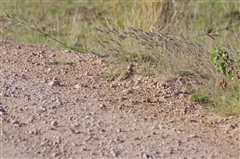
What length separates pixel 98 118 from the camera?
4258 mm

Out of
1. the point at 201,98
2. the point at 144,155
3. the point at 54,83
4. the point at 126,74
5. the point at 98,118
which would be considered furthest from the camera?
the point at 126,74

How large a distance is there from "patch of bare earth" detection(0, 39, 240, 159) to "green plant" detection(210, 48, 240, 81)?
36 centimetres

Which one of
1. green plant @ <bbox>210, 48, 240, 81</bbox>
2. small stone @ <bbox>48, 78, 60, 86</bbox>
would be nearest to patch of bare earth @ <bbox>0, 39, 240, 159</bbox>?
small stone @ <bbox>48, 78, 60, 86</bbox>

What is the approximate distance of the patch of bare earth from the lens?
3777 millimetres

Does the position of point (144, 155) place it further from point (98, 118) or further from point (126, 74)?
point (126, 74)

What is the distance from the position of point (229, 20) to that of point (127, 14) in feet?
9.60

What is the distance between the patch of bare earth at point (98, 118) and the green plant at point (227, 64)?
14.3 inches

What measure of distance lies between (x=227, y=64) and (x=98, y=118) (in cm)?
123

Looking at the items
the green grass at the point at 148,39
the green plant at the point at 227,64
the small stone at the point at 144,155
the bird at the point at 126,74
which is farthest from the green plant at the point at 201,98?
the small stone at the point at 144,155

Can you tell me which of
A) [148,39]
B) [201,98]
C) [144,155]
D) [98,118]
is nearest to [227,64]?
[201,98]

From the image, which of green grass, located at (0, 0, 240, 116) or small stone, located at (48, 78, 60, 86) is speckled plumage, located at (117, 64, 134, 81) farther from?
small stone, located at (48, 78, 60, 86)

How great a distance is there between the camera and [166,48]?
17.0ft

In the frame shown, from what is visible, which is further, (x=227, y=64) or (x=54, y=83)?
(x=54, y=83)

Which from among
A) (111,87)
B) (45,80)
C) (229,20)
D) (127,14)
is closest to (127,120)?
(111,87)
